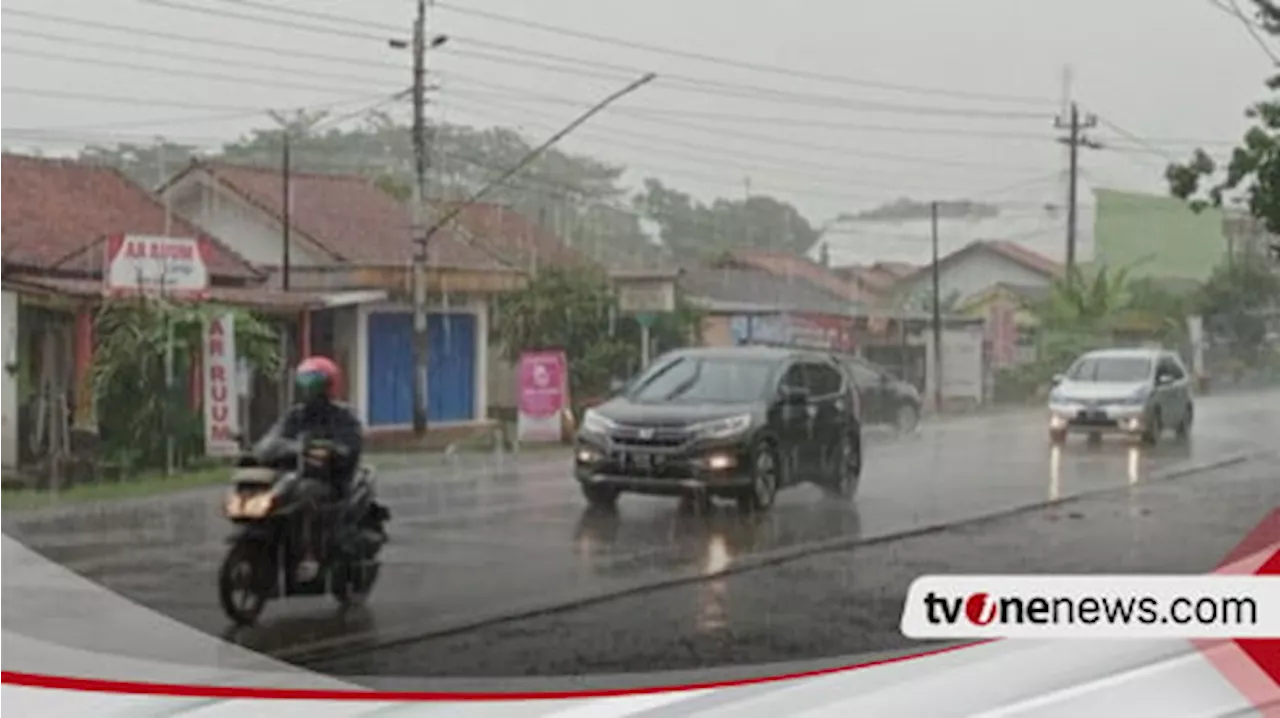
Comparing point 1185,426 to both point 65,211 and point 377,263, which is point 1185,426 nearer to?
point 377,263

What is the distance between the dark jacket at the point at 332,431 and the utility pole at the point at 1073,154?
0.77 meters

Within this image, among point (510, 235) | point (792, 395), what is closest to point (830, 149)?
point (792, 395)

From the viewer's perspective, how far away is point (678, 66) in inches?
59.2

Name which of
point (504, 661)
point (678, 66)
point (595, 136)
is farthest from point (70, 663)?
point (678, 66)

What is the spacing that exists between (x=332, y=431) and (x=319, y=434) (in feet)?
0.04

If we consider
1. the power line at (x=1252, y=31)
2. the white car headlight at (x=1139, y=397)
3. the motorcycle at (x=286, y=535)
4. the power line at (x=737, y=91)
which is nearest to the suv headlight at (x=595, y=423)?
the motorcycle at (x=286, y=535)

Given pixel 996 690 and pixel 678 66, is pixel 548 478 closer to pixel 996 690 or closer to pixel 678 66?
pixel 678 66

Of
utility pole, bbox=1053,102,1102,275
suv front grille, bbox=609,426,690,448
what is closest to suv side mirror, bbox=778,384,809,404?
suv front grille, bbox=609,426,690,448

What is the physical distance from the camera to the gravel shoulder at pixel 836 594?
4.77 ft

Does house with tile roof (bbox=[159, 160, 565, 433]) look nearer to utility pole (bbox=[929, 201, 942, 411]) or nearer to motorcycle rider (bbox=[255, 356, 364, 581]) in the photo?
motorcycle rider (bbox=[255, 356, 364, 581])

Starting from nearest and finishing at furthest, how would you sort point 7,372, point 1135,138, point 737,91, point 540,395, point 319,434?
point 7,372
point 319,434
point 540,395
point 737,91
point 1135,138

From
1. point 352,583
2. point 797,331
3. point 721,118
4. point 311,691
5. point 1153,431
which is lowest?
point 311,691

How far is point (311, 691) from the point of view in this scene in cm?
138

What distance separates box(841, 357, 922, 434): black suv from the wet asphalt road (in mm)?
29
